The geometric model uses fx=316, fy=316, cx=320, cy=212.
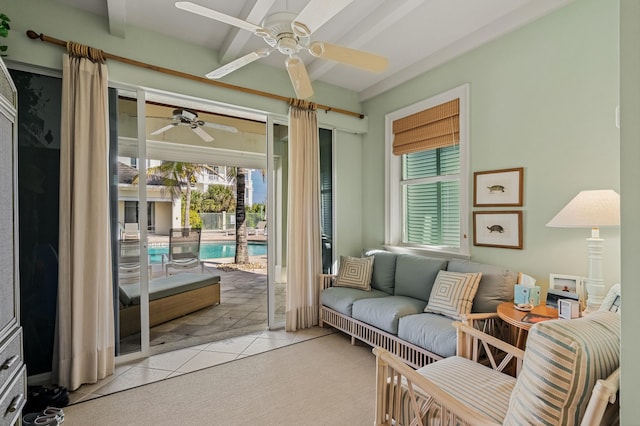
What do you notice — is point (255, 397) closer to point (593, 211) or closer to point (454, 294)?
point (454, 294)

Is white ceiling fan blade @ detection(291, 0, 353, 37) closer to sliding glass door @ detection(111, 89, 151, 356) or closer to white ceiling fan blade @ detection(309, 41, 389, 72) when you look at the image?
white ceiling fan blade @ detection(309, 41, 389, 72)

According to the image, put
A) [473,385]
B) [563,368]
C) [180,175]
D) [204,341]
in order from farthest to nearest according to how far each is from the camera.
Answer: [180,175] → [204,341] → [473,385] → [563,368]

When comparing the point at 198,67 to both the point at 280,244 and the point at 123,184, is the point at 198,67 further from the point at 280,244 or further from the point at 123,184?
the point at 280,244

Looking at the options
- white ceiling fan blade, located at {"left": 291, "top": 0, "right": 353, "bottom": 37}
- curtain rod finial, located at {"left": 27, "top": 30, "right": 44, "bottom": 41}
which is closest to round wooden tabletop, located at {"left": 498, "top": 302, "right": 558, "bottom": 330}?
white ceiling fan blade, located at {"left": 291, "top": 0, "right": 353, "bottom": 37}

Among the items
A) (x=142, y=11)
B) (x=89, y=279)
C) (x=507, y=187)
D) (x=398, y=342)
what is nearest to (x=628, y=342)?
(x=398, y=342)

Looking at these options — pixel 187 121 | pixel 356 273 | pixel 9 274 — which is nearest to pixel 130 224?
pixel 9 274

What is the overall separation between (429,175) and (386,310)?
5.47ft

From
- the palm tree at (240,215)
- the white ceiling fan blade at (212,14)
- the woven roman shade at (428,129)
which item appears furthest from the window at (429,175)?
the palm tree at (240,215)

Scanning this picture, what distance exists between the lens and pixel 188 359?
2836mm

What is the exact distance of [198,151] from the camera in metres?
5.01

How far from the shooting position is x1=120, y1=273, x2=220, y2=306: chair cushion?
2804 mm

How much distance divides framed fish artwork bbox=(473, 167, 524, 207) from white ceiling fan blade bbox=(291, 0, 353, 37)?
1.98m

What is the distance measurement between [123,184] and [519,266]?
11.3 feet

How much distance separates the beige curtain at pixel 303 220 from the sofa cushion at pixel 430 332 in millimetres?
1306
